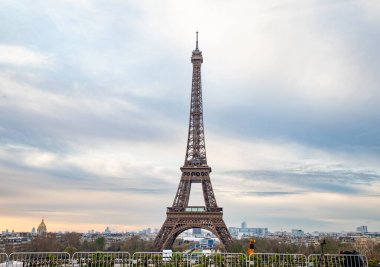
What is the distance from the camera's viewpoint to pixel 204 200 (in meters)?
53.7

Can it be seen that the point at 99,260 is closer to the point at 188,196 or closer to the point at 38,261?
the point at 38,261

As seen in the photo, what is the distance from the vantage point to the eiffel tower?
5159 centimetres

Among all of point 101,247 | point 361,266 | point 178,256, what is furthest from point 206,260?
point 101,247

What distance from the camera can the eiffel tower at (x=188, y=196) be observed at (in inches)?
2031

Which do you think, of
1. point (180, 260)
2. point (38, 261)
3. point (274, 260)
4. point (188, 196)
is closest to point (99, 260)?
point (38, 261)

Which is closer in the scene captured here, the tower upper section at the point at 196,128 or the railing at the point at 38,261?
the railing at the point at 38,261

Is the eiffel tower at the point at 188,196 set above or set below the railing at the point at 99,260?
above

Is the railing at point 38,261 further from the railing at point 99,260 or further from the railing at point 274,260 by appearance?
the railing at point 274,260

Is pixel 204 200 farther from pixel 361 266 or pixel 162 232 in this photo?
pixel 361 266

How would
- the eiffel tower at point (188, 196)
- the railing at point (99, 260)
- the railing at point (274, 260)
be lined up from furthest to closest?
1. the eiffel tower at point (188, 196)
2. the railing at point (99, 260)
3. the railing at point (274, 260)

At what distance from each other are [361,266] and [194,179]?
124 feet

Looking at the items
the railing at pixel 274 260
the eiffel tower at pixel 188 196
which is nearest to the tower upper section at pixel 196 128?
the eiffel tower at pixel 188 196

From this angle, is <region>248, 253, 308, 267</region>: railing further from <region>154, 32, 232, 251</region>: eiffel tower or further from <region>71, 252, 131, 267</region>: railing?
<region>154, 32, 232, 251</region>: eiffel tower

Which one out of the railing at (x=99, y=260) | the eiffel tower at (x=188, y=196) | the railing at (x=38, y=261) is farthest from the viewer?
the eiffel tower at (x=188, y=196)
